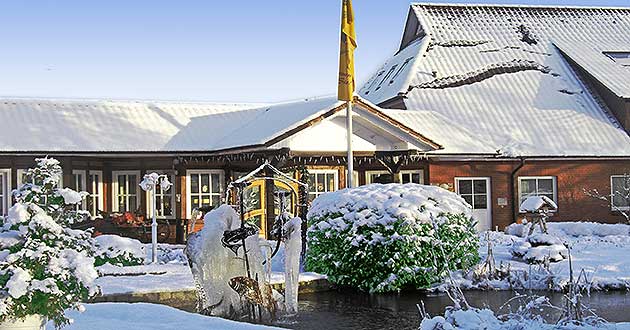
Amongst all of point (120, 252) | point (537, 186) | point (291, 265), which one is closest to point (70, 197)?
point (291, 265)

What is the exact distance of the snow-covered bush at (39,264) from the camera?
23.1 ft

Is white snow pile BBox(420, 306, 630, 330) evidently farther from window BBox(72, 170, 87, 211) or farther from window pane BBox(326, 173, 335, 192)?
window BBox(72, 170, 87, 211)

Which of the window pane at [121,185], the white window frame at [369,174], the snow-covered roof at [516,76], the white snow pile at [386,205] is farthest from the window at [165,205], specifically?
the white snow pile at [386,205]

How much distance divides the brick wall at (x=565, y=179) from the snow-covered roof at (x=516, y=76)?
540 millimetres

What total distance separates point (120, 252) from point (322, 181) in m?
7.20

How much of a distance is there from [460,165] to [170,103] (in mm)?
9014

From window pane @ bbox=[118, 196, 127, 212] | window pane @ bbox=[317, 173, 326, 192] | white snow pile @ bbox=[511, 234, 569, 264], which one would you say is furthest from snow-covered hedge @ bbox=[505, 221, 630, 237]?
window pane @ bbox=[118, 196, 127, 212]

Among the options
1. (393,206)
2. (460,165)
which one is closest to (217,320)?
(393,206)

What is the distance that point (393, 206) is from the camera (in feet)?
43.8

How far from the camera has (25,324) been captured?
7.41 meters

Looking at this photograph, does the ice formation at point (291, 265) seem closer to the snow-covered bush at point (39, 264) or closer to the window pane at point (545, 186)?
the snow-covered bush at point (39, 264)

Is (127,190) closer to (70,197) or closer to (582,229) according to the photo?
(582,229)

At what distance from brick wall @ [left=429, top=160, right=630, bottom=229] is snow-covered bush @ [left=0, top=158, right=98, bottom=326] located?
18.4m

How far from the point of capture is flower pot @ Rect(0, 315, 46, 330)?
7.36m
